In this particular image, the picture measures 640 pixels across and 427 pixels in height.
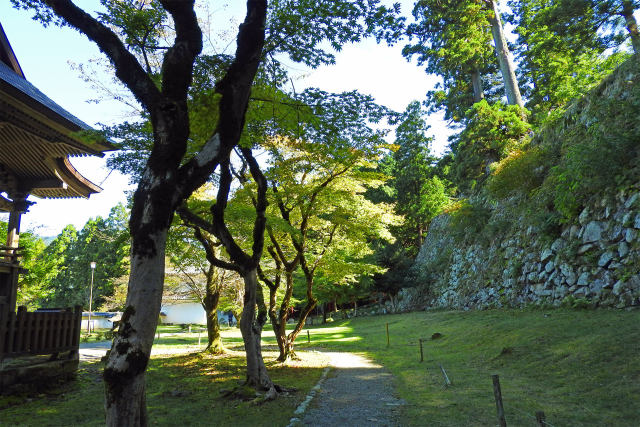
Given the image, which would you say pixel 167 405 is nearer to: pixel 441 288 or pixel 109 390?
pixel 109 390

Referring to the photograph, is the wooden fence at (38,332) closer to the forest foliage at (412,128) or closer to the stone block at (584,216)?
the forest foliage at (412,128)

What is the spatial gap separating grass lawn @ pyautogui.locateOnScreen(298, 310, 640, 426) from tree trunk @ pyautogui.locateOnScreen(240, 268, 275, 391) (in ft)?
9.36

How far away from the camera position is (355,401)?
7.05m

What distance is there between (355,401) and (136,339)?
15.8 ft

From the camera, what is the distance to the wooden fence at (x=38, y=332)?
792 centimetres

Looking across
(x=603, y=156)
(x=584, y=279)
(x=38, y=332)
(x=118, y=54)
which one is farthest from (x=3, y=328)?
(x=603, y=156)

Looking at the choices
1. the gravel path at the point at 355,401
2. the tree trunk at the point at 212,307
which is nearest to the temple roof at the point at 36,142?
the tree trunk at the point at 212,307

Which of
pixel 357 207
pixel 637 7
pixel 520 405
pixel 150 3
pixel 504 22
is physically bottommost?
pixel 520 405

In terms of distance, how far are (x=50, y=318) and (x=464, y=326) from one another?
13.0 meters

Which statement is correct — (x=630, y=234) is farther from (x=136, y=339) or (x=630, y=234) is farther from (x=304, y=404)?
(x=136, y=339)

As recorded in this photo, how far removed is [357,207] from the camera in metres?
12.4

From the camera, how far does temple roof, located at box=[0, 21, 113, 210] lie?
7.91m

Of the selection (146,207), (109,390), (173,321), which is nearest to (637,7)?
(146,207)

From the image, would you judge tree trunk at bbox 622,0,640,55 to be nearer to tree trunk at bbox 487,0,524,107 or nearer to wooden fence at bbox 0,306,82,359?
tree trunk at bbox 487,0,524,107
